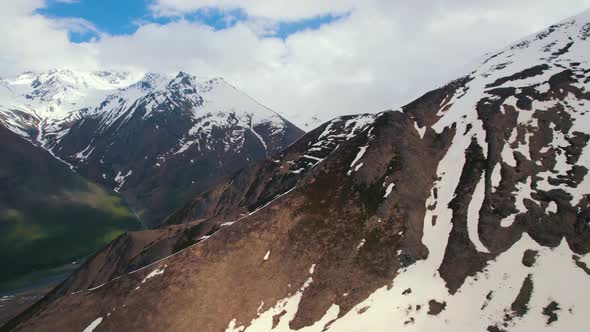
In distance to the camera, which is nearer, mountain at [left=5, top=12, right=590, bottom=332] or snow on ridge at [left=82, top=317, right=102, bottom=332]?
mountain at [left=5, top=12, right=590, bottom=332]

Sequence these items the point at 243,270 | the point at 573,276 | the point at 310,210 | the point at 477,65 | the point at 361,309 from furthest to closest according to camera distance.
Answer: the point at 477,65 → the point at 310,210 → the point at 243,270 → the point at 361,309 → the point at 573,276

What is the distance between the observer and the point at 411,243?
82.7 metres

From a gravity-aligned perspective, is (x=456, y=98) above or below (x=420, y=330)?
above

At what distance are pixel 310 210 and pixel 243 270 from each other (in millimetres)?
19622

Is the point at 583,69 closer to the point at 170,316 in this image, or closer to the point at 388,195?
the point at 388,195

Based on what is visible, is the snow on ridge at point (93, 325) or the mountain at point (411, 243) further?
the snow on ridge at point (93, 325)

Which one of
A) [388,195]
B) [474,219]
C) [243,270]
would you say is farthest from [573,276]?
[243,270]

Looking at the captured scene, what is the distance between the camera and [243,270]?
8925 centimetres

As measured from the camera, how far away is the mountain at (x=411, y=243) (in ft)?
225

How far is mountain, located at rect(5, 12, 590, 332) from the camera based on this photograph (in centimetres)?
6862

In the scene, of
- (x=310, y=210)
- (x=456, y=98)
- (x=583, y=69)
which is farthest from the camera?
(x=456, y=98)

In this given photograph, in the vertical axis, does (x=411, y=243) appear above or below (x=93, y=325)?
above

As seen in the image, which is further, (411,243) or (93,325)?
(93,325)

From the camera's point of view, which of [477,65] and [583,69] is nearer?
[583,69]
